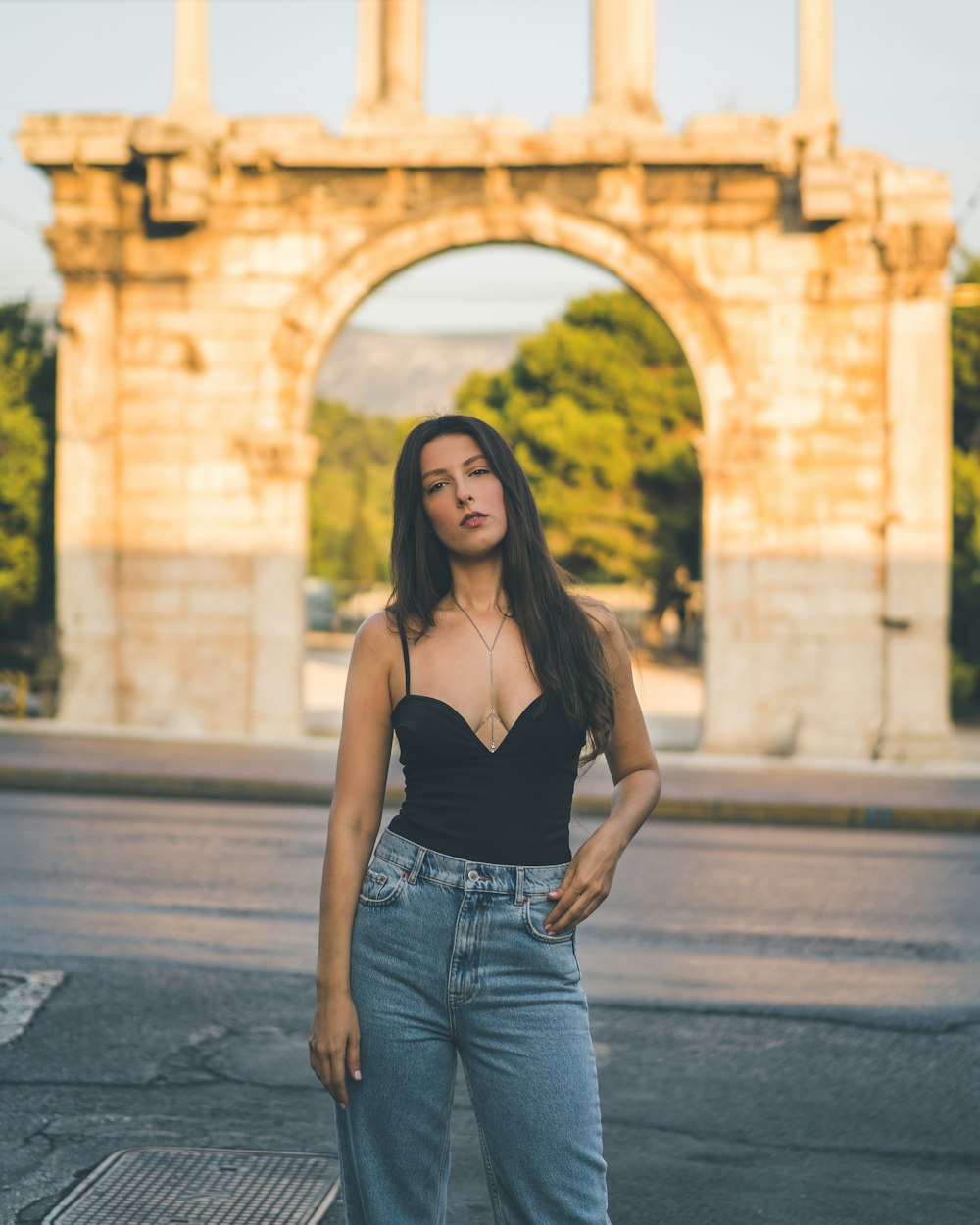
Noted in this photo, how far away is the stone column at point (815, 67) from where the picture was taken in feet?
57.0

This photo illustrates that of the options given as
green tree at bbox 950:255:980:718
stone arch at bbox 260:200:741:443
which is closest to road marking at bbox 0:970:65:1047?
stone arch at bbox 260:200:741:443

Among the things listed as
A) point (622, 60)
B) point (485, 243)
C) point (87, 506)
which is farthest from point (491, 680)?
point (622, 60)

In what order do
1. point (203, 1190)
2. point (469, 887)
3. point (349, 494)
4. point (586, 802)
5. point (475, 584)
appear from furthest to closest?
point (349, 494) < point (586, 802) < point (203, 1190) < point (475, 584) < point (469, 887)

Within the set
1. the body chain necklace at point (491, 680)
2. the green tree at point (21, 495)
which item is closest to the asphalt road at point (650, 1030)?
the body chain necklace at point (491, 680)

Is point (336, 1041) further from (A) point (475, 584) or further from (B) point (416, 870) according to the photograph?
(A) point (475, 584)

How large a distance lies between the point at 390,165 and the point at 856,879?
1075cm

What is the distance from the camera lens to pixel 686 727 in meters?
21.3

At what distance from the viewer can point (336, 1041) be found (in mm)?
2611

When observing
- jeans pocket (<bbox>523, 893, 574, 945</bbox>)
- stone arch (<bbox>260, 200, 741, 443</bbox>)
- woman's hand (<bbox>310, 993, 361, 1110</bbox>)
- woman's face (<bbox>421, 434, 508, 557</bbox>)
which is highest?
stone arch (<bbox>260, 200, 741, 443</bbox>)

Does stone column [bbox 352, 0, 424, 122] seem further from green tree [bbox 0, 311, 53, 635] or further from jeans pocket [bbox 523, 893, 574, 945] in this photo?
jeans pocket [bbox 523, 893, 574, 945]

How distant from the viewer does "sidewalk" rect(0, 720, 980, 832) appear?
12.7 meters

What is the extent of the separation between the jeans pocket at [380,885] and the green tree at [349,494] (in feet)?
197

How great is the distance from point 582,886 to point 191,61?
17.0 m

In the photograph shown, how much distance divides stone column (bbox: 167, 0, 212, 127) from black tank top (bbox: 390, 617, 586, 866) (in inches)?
645
